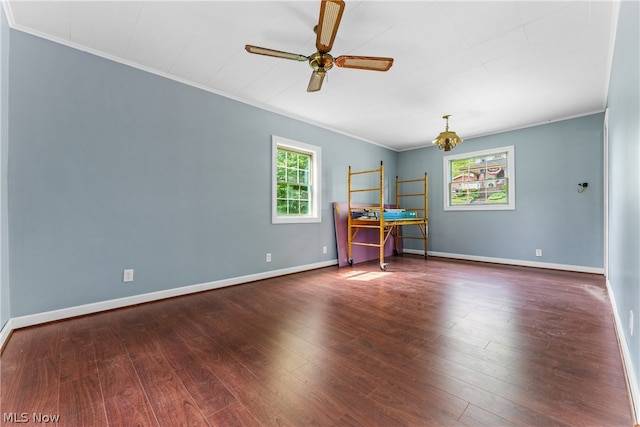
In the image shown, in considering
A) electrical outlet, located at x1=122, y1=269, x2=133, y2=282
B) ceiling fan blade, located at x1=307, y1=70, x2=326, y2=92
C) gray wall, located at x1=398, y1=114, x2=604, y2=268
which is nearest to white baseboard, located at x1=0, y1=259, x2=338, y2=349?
electrical outlet, located at x1=122, y1=269, x2=133, y2=282

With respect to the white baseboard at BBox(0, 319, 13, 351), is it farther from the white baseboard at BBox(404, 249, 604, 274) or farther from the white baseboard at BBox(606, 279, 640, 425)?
the white baseboard at BBox(404, 249, 604, 274)

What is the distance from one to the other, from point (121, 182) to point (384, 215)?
3752 millimetres

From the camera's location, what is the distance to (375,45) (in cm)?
244

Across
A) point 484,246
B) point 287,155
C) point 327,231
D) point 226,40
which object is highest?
point 226,40

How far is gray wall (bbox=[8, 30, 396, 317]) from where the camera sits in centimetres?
223

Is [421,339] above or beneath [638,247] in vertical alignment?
beneath

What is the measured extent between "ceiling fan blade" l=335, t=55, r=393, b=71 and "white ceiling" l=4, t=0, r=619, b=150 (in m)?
0.30

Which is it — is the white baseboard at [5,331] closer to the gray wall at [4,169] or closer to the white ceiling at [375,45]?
the gray wall at [4,169]

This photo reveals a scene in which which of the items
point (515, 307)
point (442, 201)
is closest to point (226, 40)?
point (515, 307)

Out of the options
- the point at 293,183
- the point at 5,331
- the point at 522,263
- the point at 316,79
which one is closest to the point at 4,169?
the point at 5,331

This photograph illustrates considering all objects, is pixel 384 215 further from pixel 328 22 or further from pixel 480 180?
pixel 328 22

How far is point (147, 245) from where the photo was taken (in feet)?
9.28

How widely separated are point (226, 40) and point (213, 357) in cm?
254

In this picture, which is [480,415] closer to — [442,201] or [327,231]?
[327,231]
